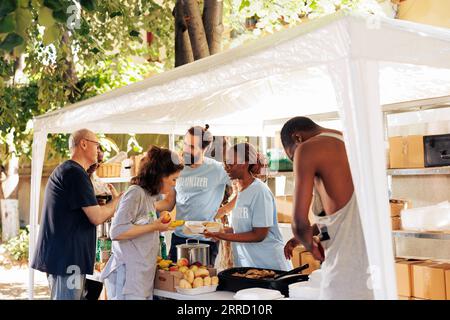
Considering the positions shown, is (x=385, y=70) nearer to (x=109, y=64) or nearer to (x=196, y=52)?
(x=196, y=52)

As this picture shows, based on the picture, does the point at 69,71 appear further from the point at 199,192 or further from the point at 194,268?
the point at 194,268

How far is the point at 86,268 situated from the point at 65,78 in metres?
5.55

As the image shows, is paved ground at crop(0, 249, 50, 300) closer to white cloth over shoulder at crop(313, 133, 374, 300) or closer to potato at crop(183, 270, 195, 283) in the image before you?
potato at crop(183, 270, 195, 283)

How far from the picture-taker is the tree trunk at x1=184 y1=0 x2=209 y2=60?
23.6 feet

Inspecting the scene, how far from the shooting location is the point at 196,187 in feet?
17.4

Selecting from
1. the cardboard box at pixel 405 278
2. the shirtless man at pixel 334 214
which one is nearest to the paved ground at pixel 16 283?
the cardboard box at pixel 405 278

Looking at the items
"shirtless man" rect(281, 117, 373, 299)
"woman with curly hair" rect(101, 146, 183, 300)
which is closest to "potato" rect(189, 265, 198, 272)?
"woman with curly hair" rect(101, 146, 183, 300)

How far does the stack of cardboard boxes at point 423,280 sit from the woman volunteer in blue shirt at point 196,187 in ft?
5.24

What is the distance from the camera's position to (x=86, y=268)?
4.61 meters

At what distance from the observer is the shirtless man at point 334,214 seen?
10.1 feet

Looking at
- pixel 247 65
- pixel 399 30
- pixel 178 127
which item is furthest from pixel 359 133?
pixel 178 127

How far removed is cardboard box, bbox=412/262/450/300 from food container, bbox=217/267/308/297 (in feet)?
4.19

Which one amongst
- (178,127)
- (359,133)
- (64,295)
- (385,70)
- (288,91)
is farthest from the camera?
(178,127)

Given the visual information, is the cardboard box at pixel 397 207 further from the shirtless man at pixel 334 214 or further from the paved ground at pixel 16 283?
the paved ground at pixel 16 283
